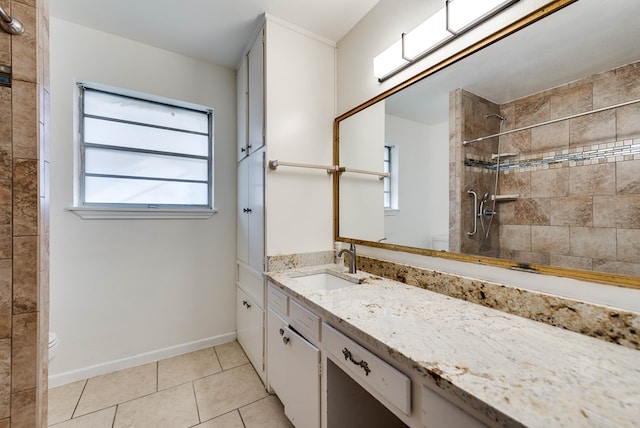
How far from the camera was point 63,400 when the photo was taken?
163cm

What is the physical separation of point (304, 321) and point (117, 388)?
1.60 m

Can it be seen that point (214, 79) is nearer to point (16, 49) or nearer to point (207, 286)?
point (16, 49)

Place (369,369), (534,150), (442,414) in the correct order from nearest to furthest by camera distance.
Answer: (442,414) → (369,369) → (534,150)

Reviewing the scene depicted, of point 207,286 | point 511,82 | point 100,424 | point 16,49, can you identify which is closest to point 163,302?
point 207,286

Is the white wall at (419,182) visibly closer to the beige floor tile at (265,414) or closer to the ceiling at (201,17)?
the ceiling at (201,17)

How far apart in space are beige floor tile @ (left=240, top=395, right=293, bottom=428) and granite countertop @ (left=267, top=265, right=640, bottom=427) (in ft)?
2.95

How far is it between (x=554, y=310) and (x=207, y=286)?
7.66ft

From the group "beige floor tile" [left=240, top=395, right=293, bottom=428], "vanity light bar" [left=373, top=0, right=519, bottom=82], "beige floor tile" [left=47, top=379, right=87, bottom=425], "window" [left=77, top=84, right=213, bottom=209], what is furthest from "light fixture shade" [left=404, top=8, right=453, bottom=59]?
"beige floor tile" [left=47, top=379, right=87, bottom=425]

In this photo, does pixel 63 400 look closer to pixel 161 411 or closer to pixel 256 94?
pixel 161 411

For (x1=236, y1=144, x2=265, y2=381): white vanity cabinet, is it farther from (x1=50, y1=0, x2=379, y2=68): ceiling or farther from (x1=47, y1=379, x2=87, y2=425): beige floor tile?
(x1=47, y1=379, x2=87, y2=425): beige floor tile

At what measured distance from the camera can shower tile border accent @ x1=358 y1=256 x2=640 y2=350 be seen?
0.74m

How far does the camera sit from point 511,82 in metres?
1.03

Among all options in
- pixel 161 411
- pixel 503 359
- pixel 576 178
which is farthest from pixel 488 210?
pixel 161 411

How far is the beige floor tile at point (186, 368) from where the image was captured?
1.84m
